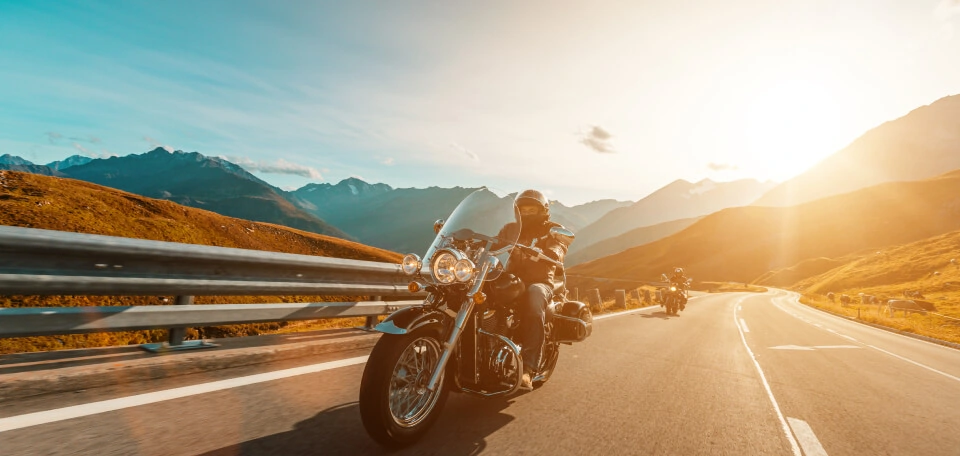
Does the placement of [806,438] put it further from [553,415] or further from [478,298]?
[478,298]

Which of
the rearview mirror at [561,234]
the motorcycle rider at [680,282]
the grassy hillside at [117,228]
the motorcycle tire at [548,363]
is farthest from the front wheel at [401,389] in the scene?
the motorcycle rider at [680,282]

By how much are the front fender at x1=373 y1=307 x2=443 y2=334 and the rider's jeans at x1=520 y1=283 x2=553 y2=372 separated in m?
1.21

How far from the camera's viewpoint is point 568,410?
4234 mm

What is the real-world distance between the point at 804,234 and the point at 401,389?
193 m

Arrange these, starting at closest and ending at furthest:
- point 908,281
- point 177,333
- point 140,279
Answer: point 140,279 → point 177,333 → point 908,281

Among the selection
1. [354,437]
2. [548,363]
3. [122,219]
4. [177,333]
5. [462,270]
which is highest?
[122,219]

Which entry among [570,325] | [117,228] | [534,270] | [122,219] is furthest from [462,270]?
[122,219]

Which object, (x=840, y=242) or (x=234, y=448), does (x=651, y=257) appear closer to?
(x=840, y=242)

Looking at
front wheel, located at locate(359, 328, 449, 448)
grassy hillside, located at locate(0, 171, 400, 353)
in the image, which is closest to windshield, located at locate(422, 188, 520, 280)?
front wheel, located at locate(359, 328, 449, 448)

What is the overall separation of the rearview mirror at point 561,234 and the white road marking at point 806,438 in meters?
2.57

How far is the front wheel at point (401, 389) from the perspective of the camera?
8.95 ft

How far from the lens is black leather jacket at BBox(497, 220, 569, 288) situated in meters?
4.57

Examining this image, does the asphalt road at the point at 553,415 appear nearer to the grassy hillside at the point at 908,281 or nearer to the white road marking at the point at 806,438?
the white road marking at the point at 806,438

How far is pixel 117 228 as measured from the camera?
27.6 meters
